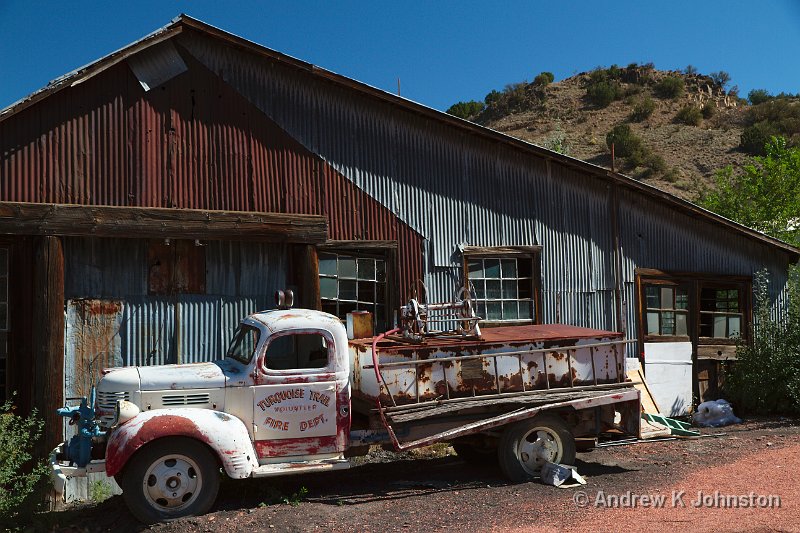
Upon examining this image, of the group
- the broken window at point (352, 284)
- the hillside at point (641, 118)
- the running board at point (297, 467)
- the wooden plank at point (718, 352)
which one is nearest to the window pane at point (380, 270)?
the broken window at point (352, 284)

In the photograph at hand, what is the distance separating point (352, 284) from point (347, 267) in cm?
27

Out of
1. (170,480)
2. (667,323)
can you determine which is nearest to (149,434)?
(170,480)

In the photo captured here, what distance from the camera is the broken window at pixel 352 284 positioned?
10977mm

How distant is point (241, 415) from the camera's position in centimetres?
765

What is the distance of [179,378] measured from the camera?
25.0 feet

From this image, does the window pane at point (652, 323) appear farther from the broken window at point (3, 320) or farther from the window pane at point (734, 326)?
the broken window at point (3, 320)

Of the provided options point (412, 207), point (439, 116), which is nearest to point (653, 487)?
point (412, 207)

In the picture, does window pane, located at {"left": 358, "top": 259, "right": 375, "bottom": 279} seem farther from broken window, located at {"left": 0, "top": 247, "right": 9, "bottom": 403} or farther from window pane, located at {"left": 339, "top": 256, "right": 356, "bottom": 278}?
broken window, located at {"left": 0, "top": 247, "right": 9, "bottom": 403}

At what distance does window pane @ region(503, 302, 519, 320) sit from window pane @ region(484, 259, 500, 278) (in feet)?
1.68

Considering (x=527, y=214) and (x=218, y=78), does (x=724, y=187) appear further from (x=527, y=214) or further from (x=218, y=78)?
(x=218, y=78)

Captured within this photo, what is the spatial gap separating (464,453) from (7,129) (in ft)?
23.5

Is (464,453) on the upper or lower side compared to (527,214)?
lower

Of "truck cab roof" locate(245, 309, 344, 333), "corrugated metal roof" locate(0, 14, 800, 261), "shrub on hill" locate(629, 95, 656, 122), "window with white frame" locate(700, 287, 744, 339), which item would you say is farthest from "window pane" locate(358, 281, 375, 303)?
"shrub on hill" locate(629, 95, 656, 122)

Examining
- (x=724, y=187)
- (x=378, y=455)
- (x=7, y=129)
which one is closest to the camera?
(x=7, y=129)
